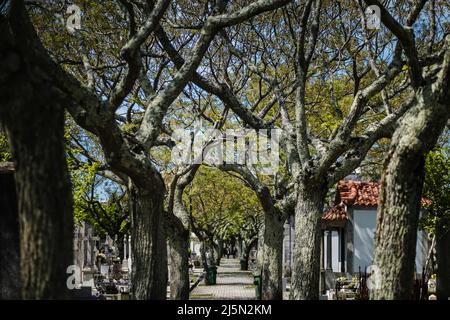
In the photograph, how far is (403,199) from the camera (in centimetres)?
842

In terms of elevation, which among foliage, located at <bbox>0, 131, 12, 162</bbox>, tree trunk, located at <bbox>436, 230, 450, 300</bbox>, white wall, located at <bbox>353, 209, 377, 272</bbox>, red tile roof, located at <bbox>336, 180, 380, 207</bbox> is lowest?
tree trunk, located at <bbox>436, 230, 450, 300</bbox>

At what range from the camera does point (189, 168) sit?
1891cm

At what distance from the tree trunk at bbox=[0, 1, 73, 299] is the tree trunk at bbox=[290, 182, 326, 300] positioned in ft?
24.6

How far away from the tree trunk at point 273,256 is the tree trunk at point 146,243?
30.5 ft

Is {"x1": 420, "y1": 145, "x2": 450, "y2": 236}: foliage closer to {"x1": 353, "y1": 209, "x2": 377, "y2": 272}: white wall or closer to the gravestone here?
{"x1": 353, "y1": 209, "x2": 377, "y2": 272}: white wall

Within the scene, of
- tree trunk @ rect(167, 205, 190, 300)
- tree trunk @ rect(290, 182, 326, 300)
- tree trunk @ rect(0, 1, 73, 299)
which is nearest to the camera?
tree trunk @ rect(0, 1, 73, 299)

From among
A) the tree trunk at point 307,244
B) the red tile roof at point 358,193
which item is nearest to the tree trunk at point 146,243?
the tree trunk at point 307,244

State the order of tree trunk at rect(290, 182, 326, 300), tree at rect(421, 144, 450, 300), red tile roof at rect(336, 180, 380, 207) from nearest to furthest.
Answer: tree trunk at rect(290, 182, 326, 300), tree at rect(421, 144, 450, 300), red tile roof at rect(336, 180, 380, 207)

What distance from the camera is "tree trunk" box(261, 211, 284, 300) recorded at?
19.8m

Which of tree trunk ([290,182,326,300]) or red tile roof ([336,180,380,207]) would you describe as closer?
tree trunk ([290,182,326,300])

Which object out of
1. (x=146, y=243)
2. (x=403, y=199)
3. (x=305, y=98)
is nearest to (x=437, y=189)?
(x=305, y=98)

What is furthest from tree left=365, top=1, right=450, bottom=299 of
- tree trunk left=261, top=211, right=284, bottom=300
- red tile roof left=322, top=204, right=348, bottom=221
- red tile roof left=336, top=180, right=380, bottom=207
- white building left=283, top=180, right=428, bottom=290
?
red tile roof left=322, top=204, right=348, bottom=221

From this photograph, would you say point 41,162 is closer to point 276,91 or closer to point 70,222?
point 70,222

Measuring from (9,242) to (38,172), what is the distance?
4785mm
